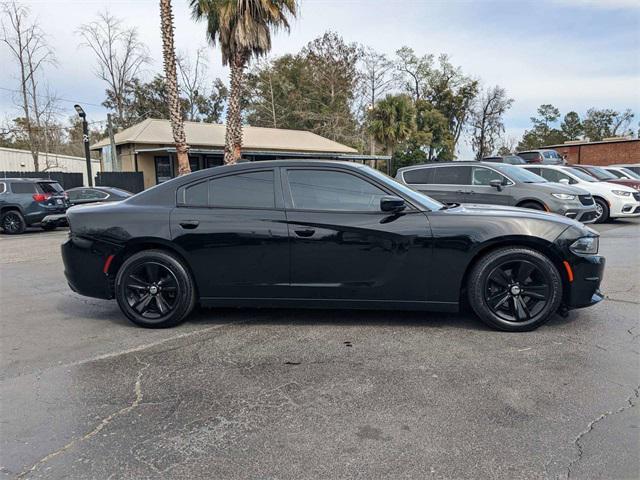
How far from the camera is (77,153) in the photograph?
165 feet

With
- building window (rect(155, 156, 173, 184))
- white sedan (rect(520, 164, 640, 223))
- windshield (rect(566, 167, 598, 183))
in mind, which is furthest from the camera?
building window (rect(155, 156, 173, 184))

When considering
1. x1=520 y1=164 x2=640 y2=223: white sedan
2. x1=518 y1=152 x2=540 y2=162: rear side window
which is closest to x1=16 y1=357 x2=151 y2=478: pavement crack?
x1=520 y1=164 x2=640 y2=223: white sedan

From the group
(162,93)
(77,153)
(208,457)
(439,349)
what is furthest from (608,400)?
(77,153)

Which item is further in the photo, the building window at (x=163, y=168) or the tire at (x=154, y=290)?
the building window at (x=163, y=168)

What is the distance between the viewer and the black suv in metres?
13.6

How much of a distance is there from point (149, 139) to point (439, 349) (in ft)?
77.6

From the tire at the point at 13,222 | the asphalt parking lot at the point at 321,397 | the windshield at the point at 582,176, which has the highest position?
the windshield at the point at 582,176

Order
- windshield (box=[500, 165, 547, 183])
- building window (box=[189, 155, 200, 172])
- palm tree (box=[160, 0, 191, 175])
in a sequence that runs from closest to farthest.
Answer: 1. windshield (box=[500, 165, 547, 183])
2. palm tree (box=[160, 0, 191, 175])
3. building window (box=[189, 155, 200, 172])

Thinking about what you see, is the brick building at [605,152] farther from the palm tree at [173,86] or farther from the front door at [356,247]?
the front door at [356,247]

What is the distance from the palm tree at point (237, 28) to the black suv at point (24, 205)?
5.99 m

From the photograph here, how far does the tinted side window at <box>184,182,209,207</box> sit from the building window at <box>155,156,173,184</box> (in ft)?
73.9

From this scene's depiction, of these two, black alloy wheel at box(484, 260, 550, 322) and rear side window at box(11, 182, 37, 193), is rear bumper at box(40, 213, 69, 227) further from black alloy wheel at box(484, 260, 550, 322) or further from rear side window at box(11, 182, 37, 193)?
black alloy wheel at box(484, 260, 550, 322)

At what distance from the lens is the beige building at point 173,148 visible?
24.6 metres

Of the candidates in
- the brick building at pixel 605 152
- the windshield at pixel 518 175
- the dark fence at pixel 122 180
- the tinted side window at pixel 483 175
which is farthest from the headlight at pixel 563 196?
the brick building at pixel 605 152
